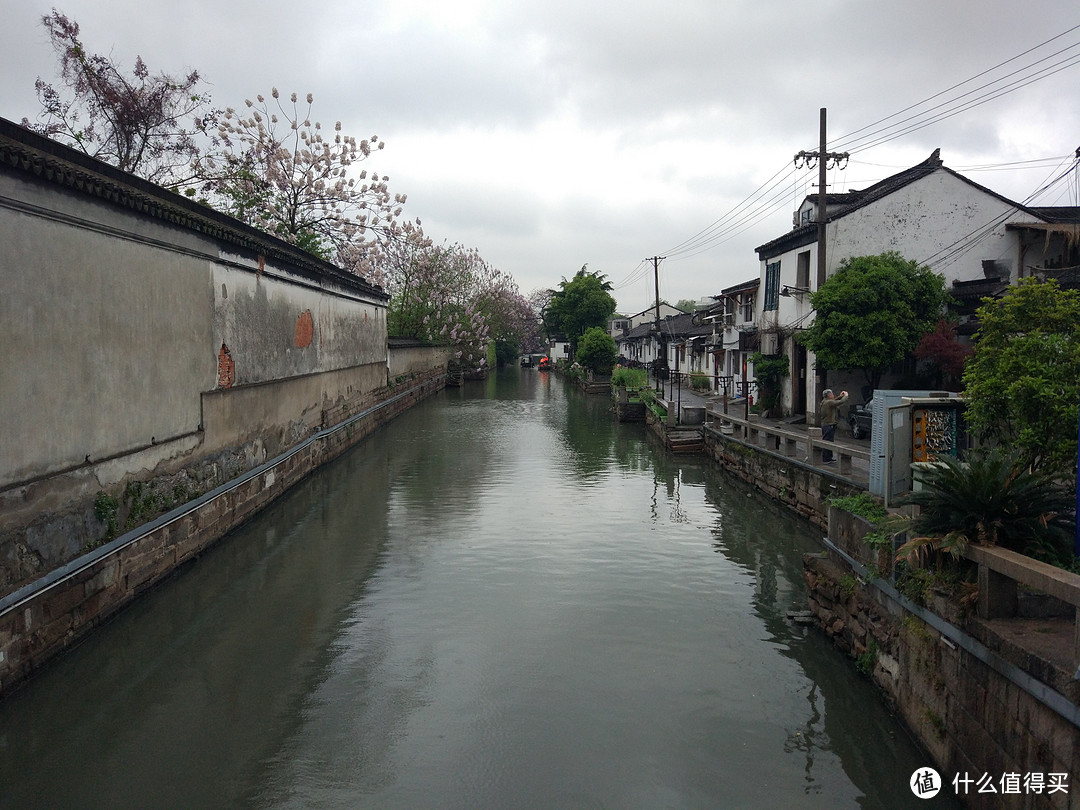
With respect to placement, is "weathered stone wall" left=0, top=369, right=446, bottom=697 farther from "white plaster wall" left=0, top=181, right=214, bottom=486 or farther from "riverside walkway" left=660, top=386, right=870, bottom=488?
"riverside walkway" left=660, top=386, right=870, bottom=488

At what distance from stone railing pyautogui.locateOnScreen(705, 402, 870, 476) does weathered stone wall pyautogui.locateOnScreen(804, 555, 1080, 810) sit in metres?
5.05

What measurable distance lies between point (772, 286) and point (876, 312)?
6444mm

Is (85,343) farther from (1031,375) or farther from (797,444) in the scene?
(797,444)

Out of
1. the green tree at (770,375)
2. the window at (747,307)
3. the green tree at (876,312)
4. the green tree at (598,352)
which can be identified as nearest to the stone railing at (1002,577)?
the green tree at (876,312)

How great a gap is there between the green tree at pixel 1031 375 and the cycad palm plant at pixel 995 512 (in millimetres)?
347

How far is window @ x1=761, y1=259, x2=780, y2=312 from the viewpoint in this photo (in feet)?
72.0

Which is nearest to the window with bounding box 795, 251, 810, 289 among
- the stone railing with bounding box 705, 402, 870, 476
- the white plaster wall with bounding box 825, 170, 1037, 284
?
the white plaster wall with bounding box 825, 170, 1037, 284

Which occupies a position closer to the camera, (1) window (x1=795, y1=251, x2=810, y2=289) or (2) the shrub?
(1) window (x1=795, y1=251, x2=810, y2=289)

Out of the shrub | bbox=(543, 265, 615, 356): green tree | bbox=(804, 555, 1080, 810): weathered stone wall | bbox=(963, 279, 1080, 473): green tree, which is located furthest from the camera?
bbox=(543, 265, 615, 356): green tree

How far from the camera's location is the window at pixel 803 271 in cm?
1995

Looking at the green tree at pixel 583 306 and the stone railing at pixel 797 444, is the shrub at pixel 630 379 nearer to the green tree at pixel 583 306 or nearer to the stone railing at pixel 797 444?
the stone railing at pixel 797 444

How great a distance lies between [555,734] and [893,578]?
2.99 m

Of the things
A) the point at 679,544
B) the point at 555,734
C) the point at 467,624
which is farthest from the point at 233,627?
the point at 679,544

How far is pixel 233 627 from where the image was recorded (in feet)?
26.1
